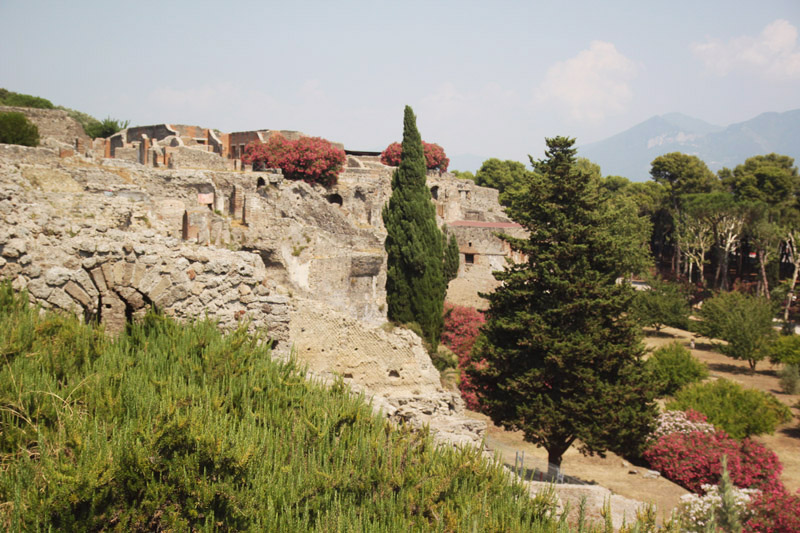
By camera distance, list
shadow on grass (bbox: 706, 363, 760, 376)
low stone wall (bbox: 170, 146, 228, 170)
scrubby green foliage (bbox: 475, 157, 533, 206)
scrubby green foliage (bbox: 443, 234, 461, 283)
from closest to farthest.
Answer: low stone wall (bbox: 170, 146, 228, 170), shadow on grass (bbox: 706, 363, 760, 376), scrubby green foliage (bbox: 443, 234, 461, 283), scrubby green foliage (bbox: 475, 157, 533, 206)

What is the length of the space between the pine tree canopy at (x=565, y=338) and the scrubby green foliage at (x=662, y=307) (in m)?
23.4

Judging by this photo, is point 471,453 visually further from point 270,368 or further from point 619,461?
point 619,461

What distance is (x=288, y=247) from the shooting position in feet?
62.5

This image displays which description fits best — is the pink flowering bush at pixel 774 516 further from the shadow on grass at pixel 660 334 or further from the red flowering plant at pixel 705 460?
the shadow on grass at pixel 660 334

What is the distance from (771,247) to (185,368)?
48.3 m

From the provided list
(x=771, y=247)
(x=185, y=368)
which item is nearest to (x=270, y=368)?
(x=185, y=368)

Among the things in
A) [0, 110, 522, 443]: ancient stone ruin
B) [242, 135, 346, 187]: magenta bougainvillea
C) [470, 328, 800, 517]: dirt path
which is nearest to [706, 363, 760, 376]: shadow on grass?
[470, 328, 800, 517]: dirt path

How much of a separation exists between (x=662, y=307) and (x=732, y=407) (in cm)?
1918

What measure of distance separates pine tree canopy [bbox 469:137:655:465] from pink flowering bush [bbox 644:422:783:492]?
1.58 m

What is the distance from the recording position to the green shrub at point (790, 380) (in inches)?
1030

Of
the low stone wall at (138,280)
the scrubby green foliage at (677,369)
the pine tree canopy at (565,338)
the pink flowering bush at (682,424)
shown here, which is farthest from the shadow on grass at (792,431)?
the low stone wall at (138,280)

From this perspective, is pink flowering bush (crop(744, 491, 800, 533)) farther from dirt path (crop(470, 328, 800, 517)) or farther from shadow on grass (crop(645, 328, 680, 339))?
shadow on grass (crop(645, 328, 680, 339))

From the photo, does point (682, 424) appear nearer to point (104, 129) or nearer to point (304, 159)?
point (304, 159)

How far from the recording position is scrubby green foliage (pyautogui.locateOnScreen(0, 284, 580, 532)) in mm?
3918
